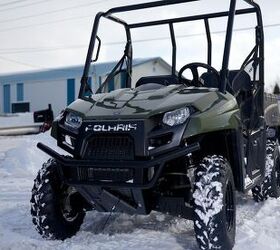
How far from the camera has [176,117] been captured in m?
3.92

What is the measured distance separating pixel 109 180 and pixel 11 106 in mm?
32374

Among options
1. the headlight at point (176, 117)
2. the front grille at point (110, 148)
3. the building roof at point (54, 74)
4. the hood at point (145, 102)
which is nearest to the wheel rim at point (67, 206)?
the front grille at point (110, 148)

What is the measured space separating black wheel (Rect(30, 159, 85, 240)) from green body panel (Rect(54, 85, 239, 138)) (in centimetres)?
65

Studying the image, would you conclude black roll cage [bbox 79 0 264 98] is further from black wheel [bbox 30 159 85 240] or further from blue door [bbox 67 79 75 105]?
blue door [bbox 67 79 75 105]

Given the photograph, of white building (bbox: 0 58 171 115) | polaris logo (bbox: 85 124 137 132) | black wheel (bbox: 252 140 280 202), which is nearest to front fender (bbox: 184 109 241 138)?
polaris logo (bbox: 85 124 137 132)

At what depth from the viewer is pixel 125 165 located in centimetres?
380

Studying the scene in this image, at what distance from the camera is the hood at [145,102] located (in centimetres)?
399

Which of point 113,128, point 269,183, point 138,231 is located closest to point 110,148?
point 113,128

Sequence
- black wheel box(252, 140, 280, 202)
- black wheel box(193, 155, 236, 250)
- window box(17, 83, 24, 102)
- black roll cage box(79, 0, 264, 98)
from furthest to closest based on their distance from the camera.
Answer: window box(17, 83, 24, 102), black wheel box(252, 140, 280, 202), black roll cage box(79, 0, 264, 98), black wheel box(193, 155, 236, 250)

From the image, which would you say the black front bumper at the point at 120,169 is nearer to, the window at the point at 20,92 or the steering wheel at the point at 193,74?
the steering wheel at the point at 193,74

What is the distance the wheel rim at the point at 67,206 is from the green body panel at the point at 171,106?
77 centimetres

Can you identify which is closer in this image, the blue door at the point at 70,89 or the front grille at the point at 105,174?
the front grille at the point at 105,174

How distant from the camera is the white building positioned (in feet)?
101

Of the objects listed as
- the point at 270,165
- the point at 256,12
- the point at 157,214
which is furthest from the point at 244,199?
the point at 256,12
